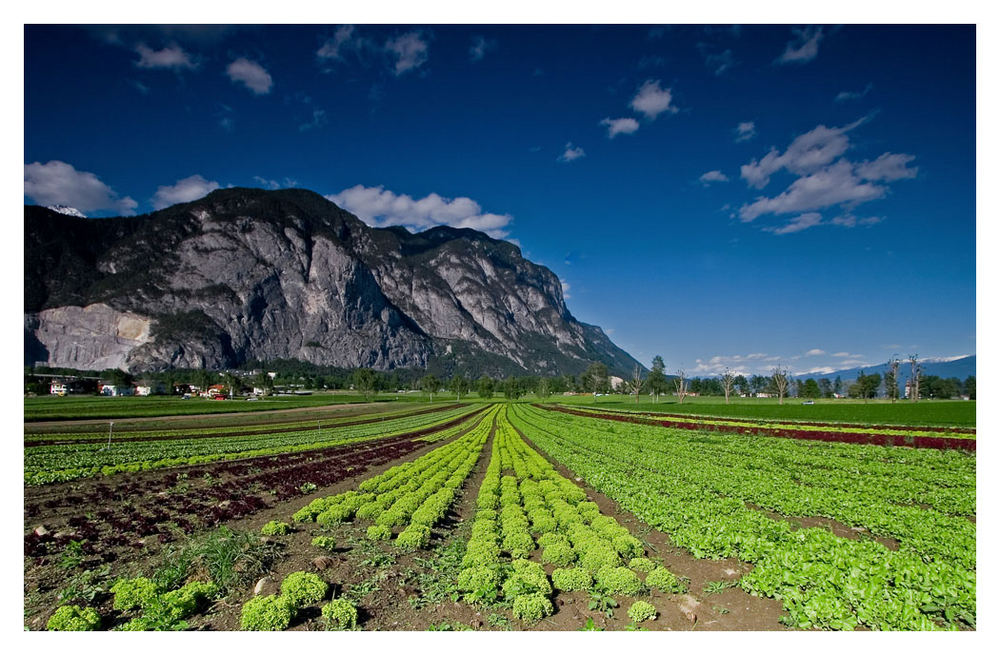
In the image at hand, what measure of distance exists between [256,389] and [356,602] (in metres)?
192

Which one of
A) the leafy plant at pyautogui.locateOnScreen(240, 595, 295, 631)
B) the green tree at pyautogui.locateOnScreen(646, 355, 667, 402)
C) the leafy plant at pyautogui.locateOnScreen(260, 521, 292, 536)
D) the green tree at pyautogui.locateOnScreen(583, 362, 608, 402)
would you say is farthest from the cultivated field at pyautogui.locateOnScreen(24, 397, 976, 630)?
the green tree at pyautogui.locateOnScreen(583, 362, 608, 402)

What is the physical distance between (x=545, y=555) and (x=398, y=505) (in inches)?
227

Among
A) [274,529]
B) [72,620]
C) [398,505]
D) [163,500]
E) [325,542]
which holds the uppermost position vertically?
[72,620]

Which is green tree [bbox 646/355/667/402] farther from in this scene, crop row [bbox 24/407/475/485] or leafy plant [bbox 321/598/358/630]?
leafy plant [bbox 321/598/358/630]

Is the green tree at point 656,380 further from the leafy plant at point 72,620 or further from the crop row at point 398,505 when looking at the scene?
the leafy plant at point 72,620

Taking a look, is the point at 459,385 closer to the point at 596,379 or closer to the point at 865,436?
the point at 596,379

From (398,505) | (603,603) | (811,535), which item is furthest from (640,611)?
(398,505)

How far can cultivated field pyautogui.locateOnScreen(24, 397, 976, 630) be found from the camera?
294 inches

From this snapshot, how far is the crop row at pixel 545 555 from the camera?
823 centimetres

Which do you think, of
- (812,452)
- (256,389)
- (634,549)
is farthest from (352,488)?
(256,389)

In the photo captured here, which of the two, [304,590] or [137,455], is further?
[137,455]

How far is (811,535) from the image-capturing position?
32.9 feet

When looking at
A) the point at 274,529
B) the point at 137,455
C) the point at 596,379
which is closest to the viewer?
the point at 274,529

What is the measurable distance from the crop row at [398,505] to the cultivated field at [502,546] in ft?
0.28
